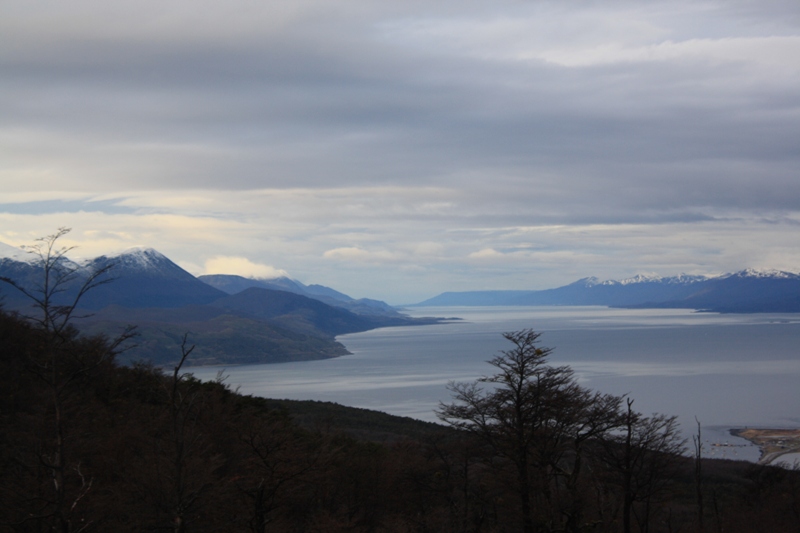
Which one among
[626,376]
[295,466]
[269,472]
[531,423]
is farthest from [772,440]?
[269,472]

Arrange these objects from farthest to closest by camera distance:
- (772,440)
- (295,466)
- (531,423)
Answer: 1. (772,440)
2. (531,423)
3. (295,466)

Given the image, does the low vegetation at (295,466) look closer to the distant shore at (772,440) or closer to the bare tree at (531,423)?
the bare tree at (531,423)

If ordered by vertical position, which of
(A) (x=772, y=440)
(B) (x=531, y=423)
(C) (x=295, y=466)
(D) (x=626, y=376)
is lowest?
(A) (x=772, y=440)

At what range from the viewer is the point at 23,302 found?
554 feet

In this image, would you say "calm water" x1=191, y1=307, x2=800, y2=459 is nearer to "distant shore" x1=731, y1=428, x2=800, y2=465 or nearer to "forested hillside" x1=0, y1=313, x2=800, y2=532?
"distant shore" x1=731, y1=428, x2=800, y2=465

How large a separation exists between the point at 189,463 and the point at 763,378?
117 m

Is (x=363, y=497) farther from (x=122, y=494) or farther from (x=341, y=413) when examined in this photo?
(x=341, y=413)

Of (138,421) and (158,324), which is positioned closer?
(138,421)

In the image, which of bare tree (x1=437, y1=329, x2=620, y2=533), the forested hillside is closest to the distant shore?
the forested hillside

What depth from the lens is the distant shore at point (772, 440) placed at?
2368 inches

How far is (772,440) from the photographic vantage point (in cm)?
6606

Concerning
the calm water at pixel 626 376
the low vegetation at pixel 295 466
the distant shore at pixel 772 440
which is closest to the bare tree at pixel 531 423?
the low vegetation at pixel 295 466

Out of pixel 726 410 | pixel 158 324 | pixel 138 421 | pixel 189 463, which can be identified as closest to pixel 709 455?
pixel 726 410

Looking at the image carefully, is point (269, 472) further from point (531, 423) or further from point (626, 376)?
point (626, 376)
